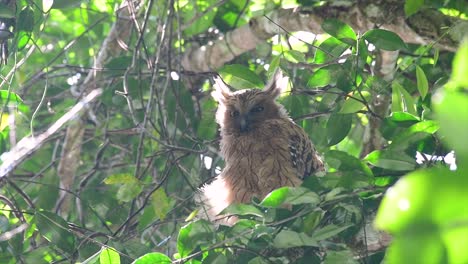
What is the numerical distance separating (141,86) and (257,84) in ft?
3.06

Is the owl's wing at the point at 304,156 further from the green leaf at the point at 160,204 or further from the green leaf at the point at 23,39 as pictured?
the green leaf at the point at 23,39

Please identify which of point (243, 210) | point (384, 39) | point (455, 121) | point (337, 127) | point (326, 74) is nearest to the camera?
point (455, 121)

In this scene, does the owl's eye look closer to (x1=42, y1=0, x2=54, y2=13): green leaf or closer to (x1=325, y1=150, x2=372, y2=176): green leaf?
(x1=42, y1=0, x2=54, y2=13): green leaf

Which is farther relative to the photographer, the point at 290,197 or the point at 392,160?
the point at 392,160

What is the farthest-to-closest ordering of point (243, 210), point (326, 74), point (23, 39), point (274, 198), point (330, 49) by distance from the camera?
point (23, 39) → point (330, 49) → point (326, 74) → point (243, 210) → point (274, 198)

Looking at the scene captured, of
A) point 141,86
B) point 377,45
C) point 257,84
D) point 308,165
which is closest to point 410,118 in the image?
point 377,45

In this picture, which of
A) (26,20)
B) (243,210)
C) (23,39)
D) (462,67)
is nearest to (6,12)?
(26,20)

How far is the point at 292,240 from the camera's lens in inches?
92.9

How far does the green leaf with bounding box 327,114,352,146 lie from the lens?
10.9ft

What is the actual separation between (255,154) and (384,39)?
1.61 meters

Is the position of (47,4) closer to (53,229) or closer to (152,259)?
(53,229)

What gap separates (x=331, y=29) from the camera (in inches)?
118

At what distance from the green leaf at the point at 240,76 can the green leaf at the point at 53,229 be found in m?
1.13

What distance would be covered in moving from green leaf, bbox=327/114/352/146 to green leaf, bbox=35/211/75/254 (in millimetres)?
1266
